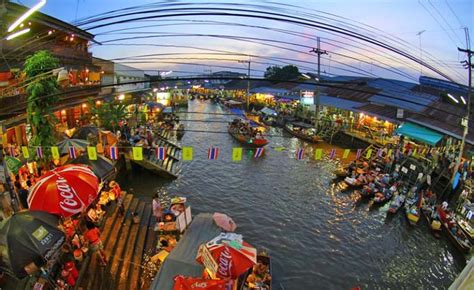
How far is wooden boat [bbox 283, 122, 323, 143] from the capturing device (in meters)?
37.6

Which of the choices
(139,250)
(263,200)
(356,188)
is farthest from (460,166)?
(139,250)

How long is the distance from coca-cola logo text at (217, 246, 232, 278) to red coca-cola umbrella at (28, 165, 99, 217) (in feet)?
15.9

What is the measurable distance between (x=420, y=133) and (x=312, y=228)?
16.7m

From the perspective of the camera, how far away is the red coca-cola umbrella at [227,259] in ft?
26.8

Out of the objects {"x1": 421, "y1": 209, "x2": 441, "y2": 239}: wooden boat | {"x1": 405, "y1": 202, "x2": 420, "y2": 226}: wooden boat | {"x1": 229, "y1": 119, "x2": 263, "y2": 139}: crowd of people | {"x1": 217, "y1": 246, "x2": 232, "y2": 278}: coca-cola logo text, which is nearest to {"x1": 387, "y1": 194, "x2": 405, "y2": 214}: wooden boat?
{"x1": 405, "y1": 202, "x2": 420, "y2": 226}: wooden boat

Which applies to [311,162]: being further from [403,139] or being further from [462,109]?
[462,109]

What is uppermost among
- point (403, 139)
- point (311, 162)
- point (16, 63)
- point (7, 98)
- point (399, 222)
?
point (16, 63)

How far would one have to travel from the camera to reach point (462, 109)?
2788 cm

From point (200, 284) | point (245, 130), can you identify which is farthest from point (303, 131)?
point (200, 284)

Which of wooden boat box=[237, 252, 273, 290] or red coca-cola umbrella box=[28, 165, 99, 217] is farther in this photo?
wooden boat box=[237, 252, 273, 290]

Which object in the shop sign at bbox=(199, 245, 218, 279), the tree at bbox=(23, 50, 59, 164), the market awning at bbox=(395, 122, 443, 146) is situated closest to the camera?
the shop sign at bbox=(199, 245, 218, 279)

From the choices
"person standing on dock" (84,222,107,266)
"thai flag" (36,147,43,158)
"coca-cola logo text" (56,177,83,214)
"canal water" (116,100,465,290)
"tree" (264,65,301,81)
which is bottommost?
"canal water" (116,100,465,290)

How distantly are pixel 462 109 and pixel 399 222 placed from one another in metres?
17.8

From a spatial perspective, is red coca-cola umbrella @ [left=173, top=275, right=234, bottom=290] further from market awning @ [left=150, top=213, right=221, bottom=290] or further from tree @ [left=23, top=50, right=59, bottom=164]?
tree @ [left=23, top=50, right=59, bottom=164]
